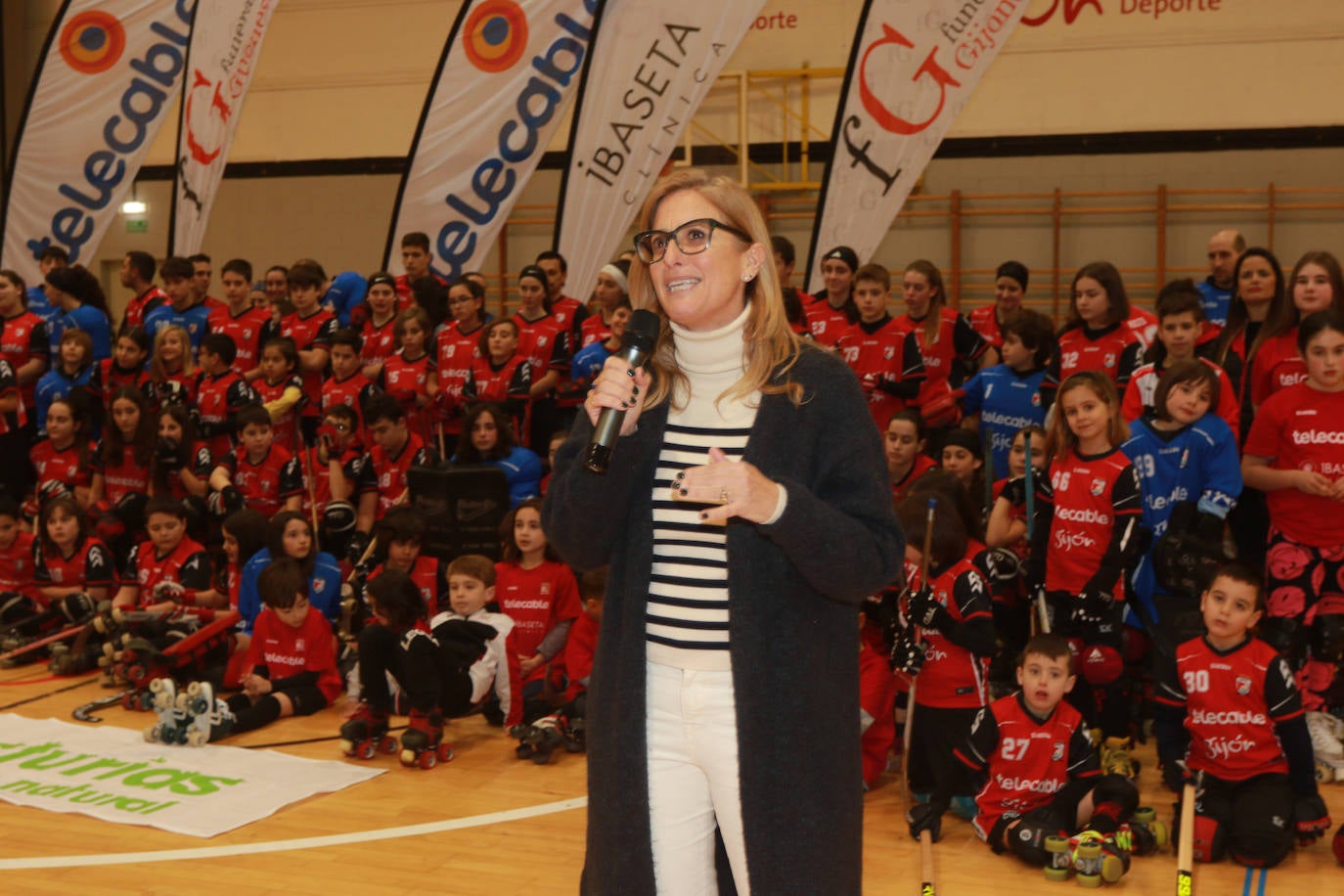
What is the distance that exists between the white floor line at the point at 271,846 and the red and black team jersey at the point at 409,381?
3.22 metres

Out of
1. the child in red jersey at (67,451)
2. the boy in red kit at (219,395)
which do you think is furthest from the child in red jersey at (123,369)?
the boy in red kit at (219,395)

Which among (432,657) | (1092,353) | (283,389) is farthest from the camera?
(283,389)

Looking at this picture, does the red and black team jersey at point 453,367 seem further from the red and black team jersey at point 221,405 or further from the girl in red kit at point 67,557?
the girl in red kit at point 67,557

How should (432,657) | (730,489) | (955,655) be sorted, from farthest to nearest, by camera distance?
1. (432,657)
2. (955,655)
3. (730,489)

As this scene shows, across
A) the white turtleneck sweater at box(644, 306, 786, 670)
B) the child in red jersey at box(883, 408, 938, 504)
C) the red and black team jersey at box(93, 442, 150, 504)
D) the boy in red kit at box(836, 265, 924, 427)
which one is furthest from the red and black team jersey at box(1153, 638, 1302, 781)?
the red and black team jersey at box(93, 442, 150, 504)

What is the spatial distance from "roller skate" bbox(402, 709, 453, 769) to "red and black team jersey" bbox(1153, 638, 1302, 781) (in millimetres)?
2478

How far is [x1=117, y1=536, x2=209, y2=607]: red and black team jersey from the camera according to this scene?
618 cm

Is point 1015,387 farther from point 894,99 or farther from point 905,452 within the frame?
point 894,99

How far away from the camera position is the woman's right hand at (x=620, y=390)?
6.01ft

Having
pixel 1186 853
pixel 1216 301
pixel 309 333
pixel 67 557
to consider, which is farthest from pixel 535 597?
pixel 1216 301

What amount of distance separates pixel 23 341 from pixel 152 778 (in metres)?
4.43

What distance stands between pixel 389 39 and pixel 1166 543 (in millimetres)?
11478

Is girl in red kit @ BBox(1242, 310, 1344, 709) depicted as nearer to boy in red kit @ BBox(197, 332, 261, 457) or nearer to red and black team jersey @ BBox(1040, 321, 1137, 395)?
red and black team jersey @ BBox(1040, 321, 1137, 395)

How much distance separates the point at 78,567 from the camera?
653cm
